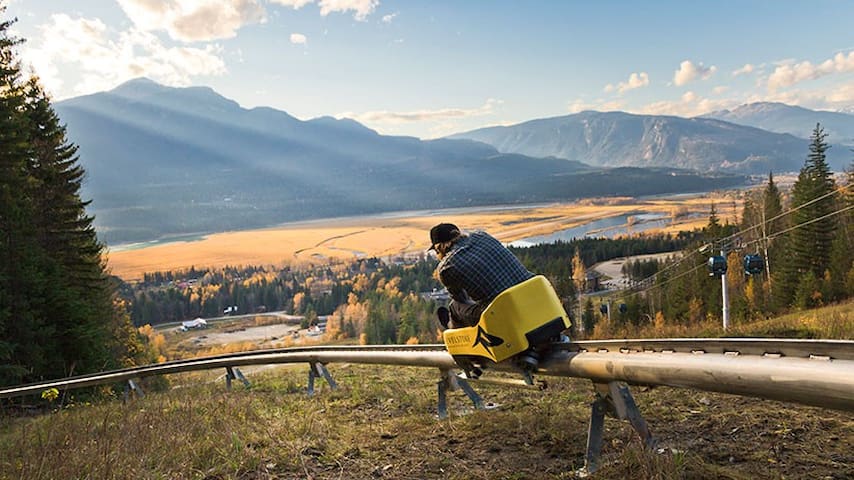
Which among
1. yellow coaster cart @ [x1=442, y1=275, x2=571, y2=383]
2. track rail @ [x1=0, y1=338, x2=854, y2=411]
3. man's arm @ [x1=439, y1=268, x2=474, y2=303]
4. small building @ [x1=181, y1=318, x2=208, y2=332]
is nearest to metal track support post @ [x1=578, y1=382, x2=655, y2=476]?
track rail @ [x1=0, y1=338, x2=854, y2=411]

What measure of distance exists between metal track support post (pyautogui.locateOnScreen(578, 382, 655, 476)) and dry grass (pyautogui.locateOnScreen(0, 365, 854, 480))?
13cm

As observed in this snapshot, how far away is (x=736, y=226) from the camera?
72.8 m

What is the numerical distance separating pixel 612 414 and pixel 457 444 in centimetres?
156

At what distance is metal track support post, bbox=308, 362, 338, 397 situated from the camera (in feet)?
28.6

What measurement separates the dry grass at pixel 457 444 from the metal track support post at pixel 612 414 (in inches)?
5.0

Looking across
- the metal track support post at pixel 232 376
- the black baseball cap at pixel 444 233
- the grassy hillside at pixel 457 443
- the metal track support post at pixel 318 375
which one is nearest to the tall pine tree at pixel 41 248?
the metal track support post at pixel 232 376

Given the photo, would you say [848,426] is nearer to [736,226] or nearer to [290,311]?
[736,226]

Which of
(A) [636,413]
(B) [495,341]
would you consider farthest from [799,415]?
(B) [495,341]

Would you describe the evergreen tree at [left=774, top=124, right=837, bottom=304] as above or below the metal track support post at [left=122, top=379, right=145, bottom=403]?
below

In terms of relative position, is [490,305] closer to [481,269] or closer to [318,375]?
[481,269]

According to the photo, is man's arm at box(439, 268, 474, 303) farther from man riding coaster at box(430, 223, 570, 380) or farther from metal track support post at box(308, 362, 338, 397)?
metal track support post at box(308, 362, 338, 397)

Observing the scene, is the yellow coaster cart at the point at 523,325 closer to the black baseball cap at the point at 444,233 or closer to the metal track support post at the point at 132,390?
the black baseball cap at the point at 444,233

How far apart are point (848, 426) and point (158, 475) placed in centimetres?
523

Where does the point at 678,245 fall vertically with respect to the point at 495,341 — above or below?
below
